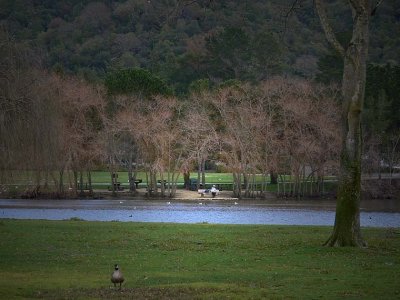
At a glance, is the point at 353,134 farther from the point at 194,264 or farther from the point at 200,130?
the point at 200,130

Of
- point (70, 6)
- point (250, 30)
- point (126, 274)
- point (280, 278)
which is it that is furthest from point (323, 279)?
point (70, 6)

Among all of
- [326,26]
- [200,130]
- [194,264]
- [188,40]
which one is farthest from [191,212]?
[188,40]

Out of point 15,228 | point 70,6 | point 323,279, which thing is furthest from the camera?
point 70,6

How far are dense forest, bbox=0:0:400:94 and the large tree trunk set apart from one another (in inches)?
1950

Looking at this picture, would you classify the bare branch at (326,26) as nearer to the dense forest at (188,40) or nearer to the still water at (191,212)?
the still water at (191,212)

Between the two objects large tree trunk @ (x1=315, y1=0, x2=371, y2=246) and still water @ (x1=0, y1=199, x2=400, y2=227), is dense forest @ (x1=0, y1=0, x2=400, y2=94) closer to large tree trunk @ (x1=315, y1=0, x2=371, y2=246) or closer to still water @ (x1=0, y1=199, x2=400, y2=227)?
still water @ (x1=0, y1=199, x2=400, y2=227)

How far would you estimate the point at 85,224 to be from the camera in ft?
90.5

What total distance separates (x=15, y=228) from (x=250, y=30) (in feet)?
312

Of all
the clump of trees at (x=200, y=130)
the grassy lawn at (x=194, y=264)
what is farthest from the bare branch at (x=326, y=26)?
the clump of trees at (x=200, y=130)

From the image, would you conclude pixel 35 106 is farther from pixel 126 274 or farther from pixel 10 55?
pixel 126 274

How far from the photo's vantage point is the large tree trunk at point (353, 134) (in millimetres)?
19688

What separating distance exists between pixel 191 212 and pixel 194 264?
95.1 feet

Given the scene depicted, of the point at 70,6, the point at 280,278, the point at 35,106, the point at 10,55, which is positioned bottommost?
the point at 280,278

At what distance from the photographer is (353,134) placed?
781 inches
